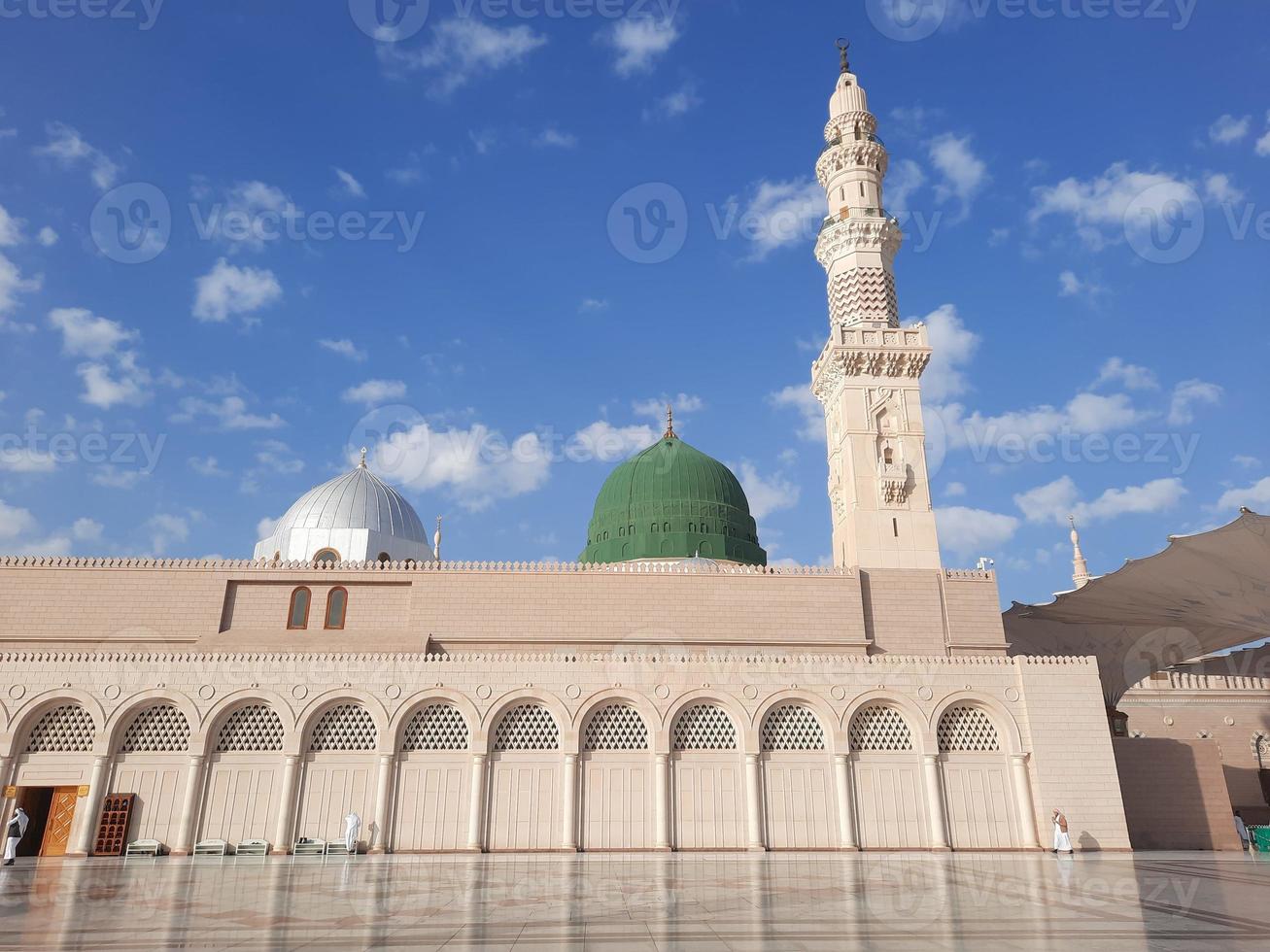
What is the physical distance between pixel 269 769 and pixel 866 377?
19756 mm

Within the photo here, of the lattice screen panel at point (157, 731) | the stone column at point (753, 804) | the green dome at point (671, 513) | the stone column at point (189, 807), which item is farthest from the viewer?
the green dome at point (671, 513)

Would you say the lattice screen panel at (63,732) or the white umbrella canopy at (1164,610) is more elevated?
the white umbrella canopy at (1164,610)

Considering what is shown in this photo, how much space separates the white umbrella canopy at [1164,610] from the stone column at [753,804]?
1085 cm

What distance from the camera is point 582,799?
60.8ft

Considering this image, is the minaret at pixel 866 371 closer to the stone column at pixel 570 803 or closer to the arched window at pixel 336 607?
the stone column at pixel 570 803

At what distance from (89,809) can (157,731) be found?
183 centimetres

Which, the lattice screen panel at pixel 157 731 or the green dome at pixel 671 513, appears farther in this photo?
the green dome at pixel 671 513

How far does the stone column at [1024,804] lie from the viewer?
61.4 feet

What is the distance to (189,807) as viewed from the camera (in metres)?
17.8

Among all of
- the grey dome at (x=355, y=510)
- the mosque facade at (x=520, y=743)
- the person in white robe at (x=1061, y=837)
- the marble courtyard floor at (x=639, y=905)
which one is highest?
the grey dome at (x=355, y=510)

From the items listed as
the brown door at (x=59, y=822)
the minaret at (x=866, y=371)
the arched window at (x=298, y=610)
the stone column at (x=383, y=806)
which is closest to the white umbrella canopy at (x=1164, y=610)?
the minaret at (x=866, y=371)

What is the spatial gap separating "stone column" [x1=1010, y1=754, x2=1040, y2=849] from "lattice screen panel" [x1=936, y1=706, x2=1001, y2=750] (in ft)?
1.69

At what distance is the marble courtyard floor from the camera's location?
7.46m

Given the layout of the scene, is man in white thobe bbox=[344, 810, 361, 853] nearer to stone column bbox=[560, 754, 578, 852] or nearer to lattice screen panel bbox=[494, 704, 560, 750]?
lattice screen panel bbox=[494, 704, 560, 750]
